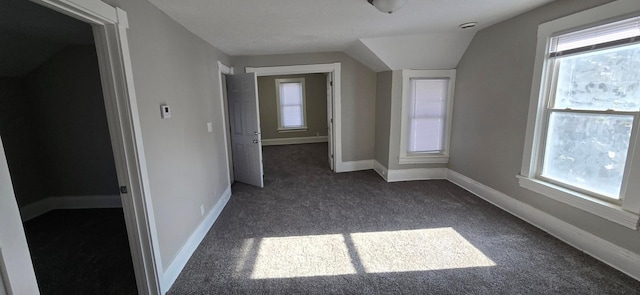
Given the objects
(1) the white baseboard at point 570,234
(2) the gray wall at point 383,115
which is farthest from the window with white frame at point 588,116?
(2) the gray wall at point 383,115

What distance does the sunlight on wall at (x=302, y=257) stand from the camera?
→ 2148mm

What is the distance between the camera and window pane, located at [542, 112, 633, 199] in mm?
2090

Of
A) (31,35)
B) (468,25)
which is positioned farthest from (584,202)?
(31,35)

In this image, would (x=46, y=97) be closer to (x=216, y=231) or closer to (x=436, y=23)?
(x=216, y=231)

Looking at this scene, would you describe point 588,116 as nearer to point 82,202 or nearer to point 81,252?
point 81,252

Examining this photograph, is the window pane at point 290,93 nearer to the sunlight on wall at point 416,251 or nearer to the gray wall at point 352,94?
the gray wall at point 352,94

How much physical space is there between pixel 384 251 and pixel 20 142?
4.32m

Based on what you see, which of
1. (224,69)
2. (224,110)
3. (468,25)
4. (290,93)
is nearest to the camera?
(468,25)

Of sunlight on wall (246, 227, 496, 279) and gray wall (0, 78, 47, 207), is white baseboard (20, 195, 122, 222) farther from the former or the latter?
sunlight on wall (246, 227, 496, 279)

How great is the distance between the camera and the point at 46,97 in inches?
123

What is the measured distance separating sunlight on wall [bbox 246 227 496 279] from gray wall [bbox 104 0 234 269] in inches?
26.6

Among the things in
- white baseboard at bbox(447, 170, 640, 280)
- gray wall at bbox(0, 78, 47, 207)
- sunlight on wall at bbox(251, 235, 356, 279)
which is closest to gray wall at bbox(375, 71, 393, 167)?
white baseboard at bbox(447, 170, 640, 280)

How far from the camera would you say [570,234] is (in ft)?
7.86

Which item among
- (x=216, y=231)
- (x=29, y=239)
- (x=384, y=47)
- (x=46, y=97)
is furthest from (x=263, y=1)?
(x=29, y=239)
